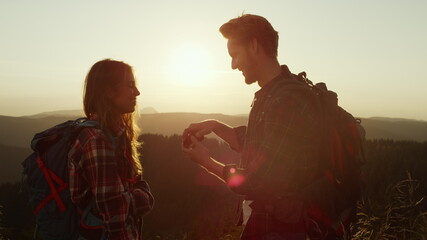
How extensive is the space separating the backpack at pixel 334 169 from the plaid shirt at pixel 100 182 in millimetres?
1200

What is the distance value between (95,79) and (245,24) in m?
1.19

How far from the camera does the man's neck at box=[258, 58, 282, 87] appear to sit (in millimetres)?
2785

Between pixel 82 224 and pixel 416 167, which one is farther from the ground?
pixel 82 224

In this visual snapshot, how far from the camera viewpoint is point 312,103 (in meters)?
2.47

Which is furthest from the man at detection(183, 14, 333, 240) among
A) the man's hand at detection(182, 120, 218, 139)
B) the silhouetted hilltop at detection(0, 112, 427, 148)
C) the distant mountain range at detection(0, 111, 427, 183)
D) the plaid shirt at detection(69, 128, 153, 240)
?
the silhouetted hilltop at detection(0, 112, 427, 148)

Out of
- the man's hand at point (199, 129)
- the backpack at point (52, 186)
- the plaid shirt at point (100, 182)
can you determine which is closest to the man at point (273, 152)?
the man's hand at point (199, 129)

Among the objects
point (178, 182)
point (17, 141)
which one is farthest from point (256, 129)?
point (17, 141)

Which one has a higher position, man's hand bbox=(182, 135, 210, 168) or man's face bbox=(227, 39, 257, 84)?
man's face bbox=(227, 39, 257, 84)

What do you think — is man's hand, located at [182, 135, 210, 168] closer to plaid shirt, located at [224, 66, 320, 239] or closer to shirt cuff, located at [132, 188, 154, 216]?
plaid shirt, located at [224, 66, 320, 239]

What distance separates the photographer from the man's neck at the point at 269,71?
2.79 metres

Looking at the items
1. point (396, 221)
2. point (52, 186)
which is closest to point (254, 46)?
point (52, 186)

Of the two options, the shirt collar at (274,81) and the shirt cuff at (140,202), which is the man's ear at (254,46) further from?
the shirt cuff at (140,202)

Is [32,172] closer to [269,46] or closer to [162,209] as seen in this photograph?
[269,46]

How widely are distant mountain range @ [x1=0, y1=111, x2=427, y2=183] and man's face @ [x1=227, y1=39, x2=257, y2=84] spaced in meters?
64.8
